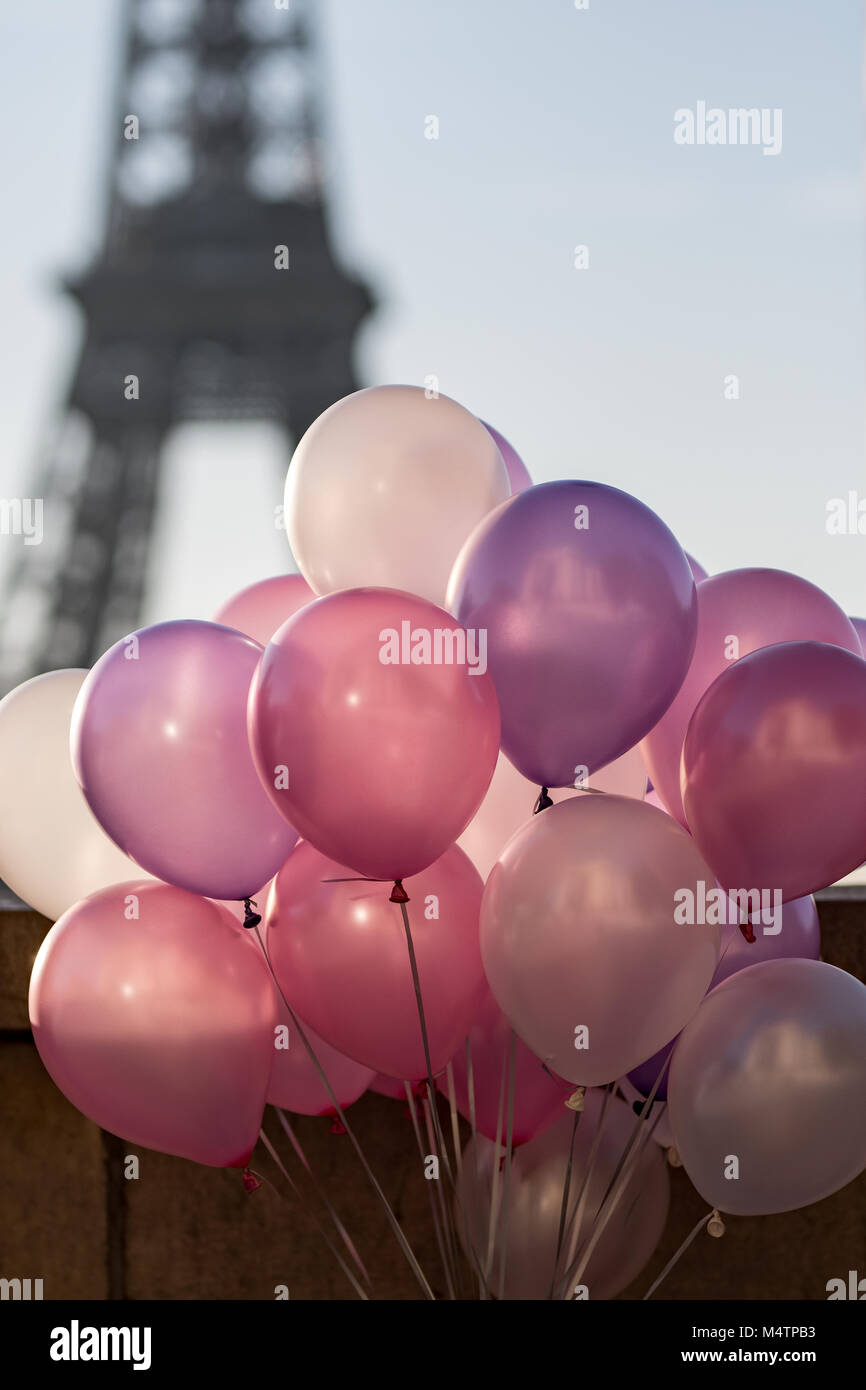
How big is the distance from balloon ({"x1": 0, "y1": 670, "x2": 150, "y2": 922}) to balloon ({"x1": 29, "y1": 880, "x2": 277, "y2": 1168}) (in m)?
0.15

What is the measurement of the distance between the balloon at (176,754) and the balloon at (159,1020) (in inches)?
2.2

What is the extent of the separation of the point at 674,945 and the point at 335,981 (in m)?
0.29

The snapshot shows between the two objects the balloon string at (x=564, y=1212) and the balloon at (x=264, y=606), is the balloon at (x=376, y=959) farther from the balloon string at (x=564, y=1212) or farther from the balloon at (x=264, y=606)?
the balloon at (x=264, y=606)

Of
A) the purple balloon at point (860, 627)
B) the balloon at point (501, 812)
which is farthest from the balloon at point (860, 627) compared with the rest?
the balloon at point (501, 812)

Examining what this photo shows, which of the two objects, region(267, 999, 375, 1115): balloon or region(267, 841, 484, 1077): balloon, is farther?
region(267, 999, 375, 1115): balloon

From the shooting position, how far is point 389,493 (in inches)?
44.8

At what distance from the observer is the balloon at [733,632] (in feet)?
3.69

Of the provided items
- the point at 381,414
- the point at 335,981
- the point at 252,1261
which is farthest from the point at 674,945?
the point at 252,1261

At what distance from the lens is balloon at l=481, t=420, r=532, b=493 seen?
1.29 meters

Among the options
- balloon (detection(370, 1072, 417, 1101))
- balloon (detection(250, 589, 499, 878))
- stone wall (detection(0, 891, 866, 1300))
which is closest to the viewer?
balloon (detection(250, 589, 499, 878))

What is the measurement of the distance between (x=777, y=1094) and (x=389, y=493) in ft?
2.09

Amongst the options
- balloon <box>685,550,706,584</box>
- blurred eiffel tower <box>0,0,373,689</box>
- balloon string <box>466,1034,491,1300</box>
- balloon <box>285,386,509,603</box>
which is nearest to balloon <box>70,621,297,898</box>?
balloon <box>285,386,509,603</box>

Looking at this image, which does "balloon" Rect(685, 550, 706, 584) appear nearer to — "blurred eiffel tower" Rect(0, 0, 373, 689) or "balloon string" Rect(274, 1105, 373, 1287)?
"balloon string" Rect(274, 1105, 373, 1287)
